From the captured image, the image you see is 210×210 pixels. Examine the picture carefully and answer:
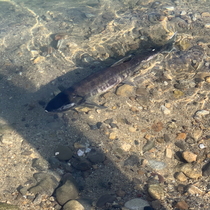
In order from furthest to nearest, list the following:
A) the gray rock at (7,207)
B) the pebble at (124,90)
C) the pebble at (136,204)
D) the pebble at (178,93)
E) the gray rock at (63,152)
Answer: the pebble at (124,90) → the pebble at (178,93) → the gray rock at (63,152) → the pebble at (136,204) → the gray rock at (7,207)

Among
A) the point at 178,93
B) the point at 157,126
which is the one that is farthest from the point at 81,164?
the point at 178,93

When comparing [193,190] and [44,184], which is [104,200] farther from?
[193,190]

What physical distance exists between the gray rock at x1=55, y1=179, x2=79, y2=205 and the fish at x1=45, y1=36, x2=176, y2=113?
1.69 metres

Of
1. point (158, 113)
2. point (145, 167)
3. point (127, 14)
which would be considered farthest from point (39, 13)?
point (145, 167)

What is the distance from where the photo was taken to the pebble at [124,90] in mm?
6211

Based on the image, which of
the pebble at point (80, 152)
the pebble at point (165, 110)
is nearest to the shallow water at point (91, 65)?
the pebble at point (165, 110)

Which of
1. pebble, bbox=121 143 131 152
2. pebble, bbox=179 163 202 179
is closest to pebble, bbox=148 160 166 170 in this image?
pebble, bbox=179 163 202 179

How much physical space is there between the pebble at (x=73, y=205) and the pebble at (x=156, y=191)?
3.88 ft

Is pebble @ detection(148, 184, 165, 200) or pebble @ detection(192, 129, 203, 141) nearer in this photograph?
pebble @ detection(148, 184, 165, 200)

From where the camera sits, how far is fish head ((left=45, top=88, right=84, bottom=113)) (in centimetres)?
533

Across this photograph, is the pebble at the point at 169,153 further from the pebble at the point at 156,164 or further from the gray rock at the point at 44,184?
the gray rock at the point at 44,184

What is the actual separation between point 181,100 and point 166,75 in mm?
1009

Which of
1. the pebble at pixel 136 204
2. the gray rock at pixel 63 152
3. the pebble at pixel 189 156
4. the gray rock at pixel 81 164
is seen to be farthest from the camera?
the gray rock at pixel 63 152

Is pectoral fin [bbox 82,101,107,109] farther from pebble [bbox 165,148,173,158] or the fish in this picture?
pebble [bbox 165,148,173,158]
